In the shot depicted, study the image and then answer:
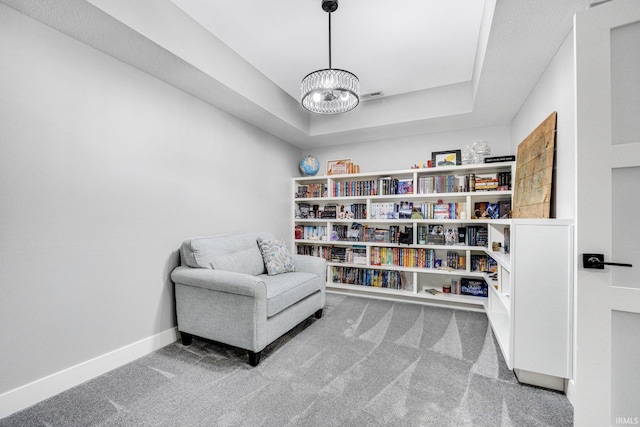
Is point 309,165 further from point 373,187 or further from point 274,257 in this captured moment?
point 274,257

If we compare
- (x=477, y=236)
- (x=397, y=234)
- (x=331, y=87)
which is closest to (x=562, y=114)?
(x=331, y=87)

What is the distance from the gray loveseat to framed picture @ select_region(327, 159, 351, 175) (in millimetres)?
1835

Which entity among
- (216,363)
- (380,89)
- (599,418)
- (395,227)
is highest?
(380,89)

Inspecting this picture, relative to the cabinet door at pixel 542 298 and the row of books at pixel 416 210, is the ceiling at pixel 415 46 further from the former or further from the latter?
the cabinet door at pixel 542 298

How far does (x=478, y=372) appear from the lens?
1832mm

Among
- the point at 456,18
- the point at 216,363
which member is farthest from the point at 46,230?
the point at 456,18

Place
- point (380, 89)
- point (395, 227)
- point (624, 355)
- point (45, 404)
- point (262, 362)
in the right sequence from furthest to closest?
point (395, 227)
point (380, 89)
point (262, 362)
point (45, 404)
point (624, 355)

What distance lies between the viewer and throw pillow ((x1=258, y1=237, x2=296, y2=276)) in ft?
8.99

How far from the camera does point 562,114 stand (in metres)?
1.75

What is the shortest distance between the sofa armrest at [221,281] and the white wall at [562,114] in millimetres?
2084

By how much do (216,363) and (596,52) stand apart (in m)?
2.79

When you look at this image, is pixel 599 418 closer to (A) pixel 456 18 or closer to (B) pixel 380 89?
(A) pixel 456 18

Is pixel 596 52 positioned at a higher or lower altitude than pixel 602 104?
higher

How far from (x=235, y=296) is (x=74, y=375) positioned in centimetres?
108
